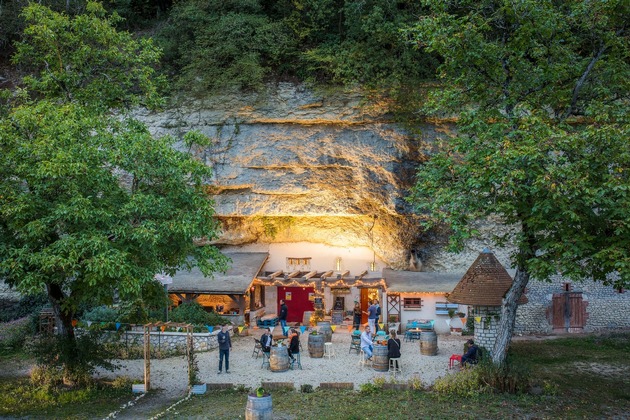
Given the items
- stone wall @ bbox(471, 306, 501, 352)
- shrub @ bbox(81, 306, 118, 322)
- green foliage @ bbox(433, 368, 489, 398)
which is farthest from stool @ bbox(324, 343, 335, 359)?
shrub @ bbox(81, 306, 118, 322)

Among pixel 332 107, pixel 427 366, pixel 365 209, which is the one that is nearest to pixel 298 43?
pixel 332 107

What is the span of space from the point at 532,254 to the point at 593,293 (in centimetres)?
1182

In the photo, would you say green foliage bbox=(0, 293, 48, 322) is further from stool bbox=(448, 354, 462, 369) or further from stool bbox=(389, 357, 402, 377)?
stool bbox=(448, 354, 462, 369)

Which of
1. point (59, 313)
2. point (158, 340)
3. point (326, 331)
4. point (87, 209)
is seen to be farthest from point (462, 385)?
point (59, 313)

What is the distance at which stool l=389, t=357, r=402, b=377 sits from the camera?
16.5 metres

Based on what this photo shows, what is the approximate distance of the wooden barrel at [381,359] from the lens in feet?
55.2

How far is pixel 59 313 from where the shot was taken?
1532 cm

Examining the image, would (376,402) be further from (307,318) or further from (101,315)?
(101,315)

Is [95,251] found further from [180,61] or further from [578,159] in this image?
[180,61]

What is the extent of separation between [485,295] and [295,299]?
37.6ft

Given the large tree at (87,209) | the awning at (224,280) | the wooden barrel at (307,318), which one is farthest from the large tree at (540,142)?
the wooden barrel at (307,318)

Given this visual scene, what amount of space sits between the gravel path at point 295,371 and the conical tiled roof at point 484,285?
2166 millimetres

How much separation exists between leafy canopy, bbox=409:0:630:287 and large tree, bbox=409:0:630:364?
3cm

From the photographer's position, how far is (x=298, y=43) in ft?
84.2
